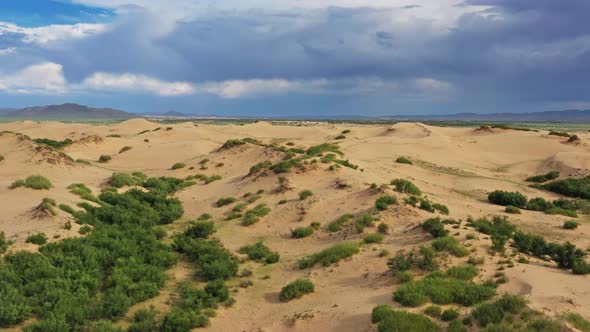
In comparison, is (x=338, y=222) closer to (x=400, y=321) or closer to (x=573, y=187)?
(x=400, y=321)

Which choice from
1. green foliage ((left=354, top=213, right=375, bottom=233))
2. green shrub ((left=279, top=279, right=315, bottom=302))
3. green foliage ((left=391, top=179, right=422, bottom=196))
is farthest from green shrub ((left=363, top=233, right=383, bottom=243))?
green foliage ((left=391, top=179, right=422, bottom=196))

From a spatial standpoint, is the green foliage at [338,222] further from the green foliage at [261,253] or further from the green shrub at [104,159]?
the green shrub at [104,159]

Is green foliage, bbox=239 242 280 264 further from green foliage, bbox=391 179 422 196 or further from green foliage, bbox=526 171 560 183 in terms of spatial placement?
green foliage, bbox=526 171 560 183

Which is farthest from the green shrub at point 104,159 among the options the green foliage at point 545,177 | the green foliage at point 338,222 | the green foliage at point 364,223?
the green foliage at point 545,177

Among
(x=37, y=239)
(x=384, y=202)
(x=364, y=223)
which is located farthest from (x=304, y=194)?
(x=37, y=239)

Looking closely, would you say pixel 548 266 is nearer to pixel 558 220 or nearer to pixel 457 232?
pixel 457 232

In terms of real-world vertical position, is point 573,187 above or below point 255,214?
above
